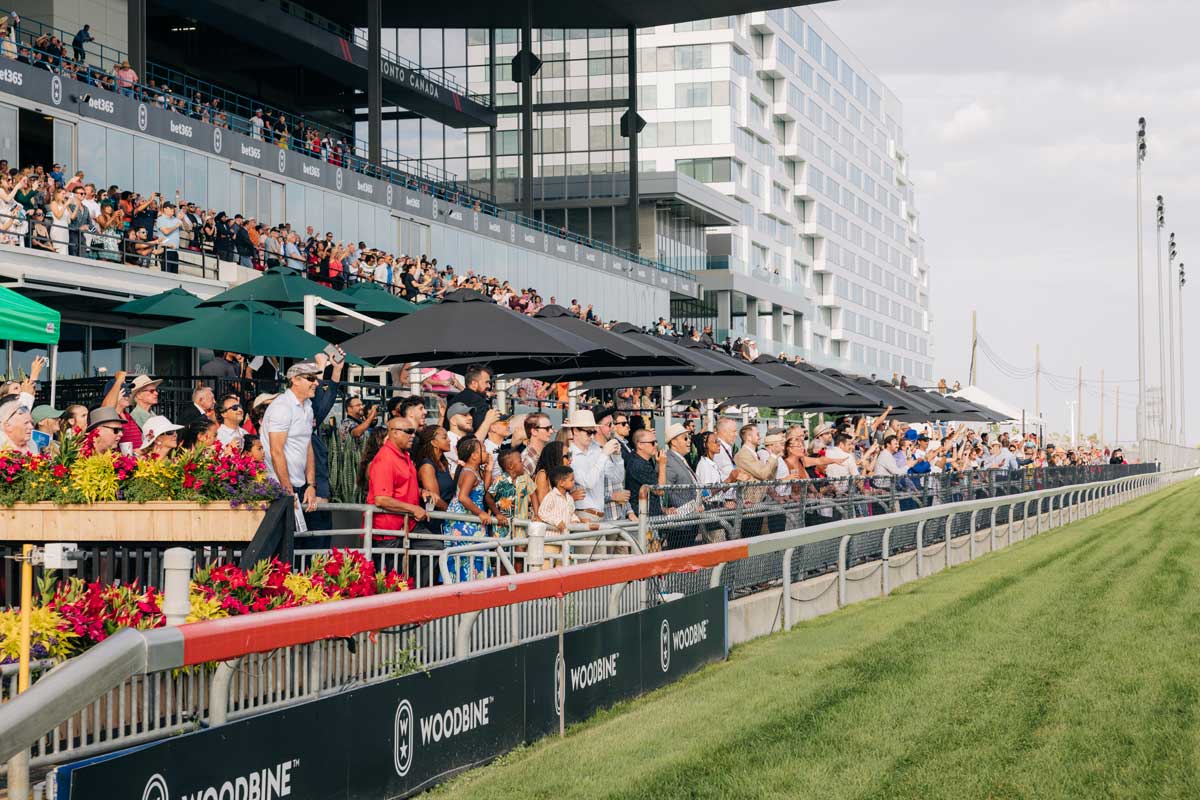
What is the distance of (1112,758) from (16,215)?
1854 cm

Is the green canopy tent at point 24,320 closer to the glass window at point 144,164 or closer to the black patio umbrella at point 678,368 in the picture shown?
the black patio umbrella at point 678,368

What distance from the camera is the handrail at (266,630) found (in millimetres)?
3824

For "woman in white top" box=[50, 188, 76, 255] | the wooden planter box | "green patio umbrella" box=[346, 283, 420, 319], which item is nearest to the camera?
the wooden planter box

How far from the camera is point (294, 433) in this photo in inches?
440

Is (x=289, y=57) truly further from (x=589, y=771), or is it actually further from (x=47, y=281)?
(x=589, y=771)

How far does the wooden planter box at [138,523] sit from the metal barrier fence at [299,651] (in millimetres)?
1543

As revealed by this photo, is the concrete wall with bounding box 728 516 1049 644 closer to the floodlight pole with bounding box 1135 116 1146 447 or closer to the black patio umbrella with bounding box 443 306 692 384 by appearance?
the black patio umbrella with bounding box 443 306 692 384

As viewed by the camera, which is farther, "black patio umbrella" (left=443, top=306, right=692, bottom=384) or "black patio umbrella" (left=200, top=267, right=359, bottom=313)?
"black patio umbrella" (left=200, top=267, right=359, bottom=313)

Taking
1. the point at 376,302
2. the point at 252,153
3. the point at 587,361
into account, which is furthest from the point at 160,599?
the point at 252,153

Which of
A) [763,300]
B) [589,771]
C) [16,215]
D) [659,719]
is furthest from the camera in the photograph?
[763,300]

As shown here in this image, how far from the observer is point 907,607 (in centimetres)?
1394

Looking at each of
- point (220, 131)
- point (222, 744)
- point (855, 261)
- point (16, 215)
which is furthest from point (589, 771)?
point (855, 261)

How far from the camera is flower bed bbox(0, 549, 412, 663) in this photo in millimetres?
4961

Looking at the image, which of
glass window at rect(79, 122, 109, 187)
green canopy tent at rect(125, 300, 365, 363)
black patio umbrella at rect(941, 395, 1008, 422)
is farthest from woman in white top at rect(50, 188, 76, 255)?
black patio umbrella at rect(941, 395, 1008, 422)
